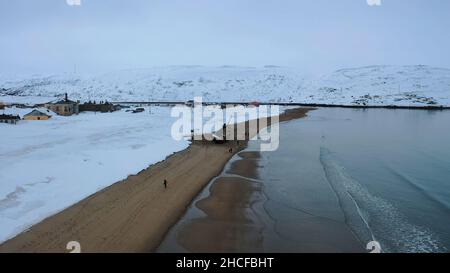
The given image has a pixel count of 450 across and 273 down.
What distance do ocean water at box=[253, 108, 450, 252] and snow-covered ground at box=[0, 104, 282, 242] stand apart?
27.5ft

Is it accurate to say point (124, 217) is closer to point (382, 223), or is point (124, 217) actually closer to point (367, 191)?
point (382, 223)

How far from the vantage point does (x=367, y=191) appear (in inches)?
745

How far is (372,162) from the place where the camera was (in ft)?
87.1

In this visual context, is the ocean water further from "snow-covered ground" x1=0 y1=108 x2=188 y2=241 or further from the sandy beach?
"snow-covered ground" x1=0 y1=108 x2=188 y2=241

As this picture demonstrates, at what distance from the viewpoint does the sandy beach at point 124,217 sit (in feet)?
37.7

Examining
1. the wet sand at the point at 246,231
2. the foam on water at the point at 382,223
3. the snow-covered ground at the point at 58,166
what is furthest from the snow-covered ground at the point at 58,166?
the foam on water at the point at 382,223

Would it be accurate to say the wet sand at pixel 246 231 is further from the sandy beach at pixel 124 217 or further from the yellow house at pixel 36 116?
the yellow house at pixel 36 116

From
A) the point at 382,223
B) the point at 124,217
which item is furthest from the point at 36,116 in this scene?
the point at 382,223

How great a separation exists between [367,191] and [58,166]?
1717cm

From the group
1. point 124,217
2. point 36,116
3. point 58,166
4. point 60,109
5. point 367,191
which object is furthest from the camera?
point 60,109
